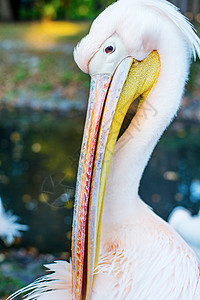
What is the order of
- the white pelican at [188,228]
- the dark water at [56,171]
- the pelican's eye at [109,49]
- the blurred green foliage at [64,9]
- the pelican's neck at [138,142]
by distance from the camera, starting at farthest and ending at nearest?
the blurred green foliage at [64,9] → the dark water at [56,171] → the white pelican at [188,228] → the pelican's neck at [138,142] → the pelican's eye at [109,49]

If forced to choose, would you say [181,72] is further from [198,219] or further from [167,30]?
[198,219]

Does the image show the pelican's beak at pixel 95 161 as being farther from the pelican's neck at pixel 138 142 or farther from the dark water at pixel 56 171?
the dark water at pixel 56 171

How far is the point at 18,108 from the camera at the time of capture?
20.1 feet

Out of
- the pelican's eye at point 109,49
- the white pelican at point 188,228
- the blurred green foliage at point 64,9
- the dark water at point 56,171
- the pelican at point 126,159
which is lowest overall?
the dark water at point 56,171

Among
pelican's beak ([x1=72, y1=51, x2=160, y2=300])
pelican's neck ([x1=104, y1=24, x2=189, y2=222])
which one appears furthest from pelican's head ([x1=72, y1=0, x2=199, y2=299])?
pelican's neck ([x1=104, y1=24, x2=189, y2=222])

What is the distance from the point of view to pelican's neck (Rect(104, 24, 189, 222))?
4.65 feet

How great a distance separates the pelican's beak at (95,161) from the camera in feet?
4.25

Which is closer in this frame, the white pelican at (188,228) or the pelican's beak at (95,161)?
the pelican's beak at (95,161)

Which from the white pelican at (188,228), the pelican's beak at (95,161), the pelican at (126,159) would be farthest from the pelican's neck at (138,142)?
the white pelican at (188,228)

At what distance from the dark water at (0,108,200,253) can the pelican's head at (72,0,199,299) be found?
1.00 m

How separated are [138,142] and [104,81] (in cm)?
26

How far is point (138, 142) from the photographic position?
4.73 feet

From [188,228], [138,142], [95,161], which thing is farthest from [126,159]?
[188,228]

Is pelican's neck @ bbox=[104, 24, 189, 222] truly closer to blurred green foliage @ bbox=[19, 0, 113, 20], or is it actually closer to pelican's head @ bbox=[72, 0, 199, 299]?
pelican's head @ bbox=[72, 0, 199, 299]
